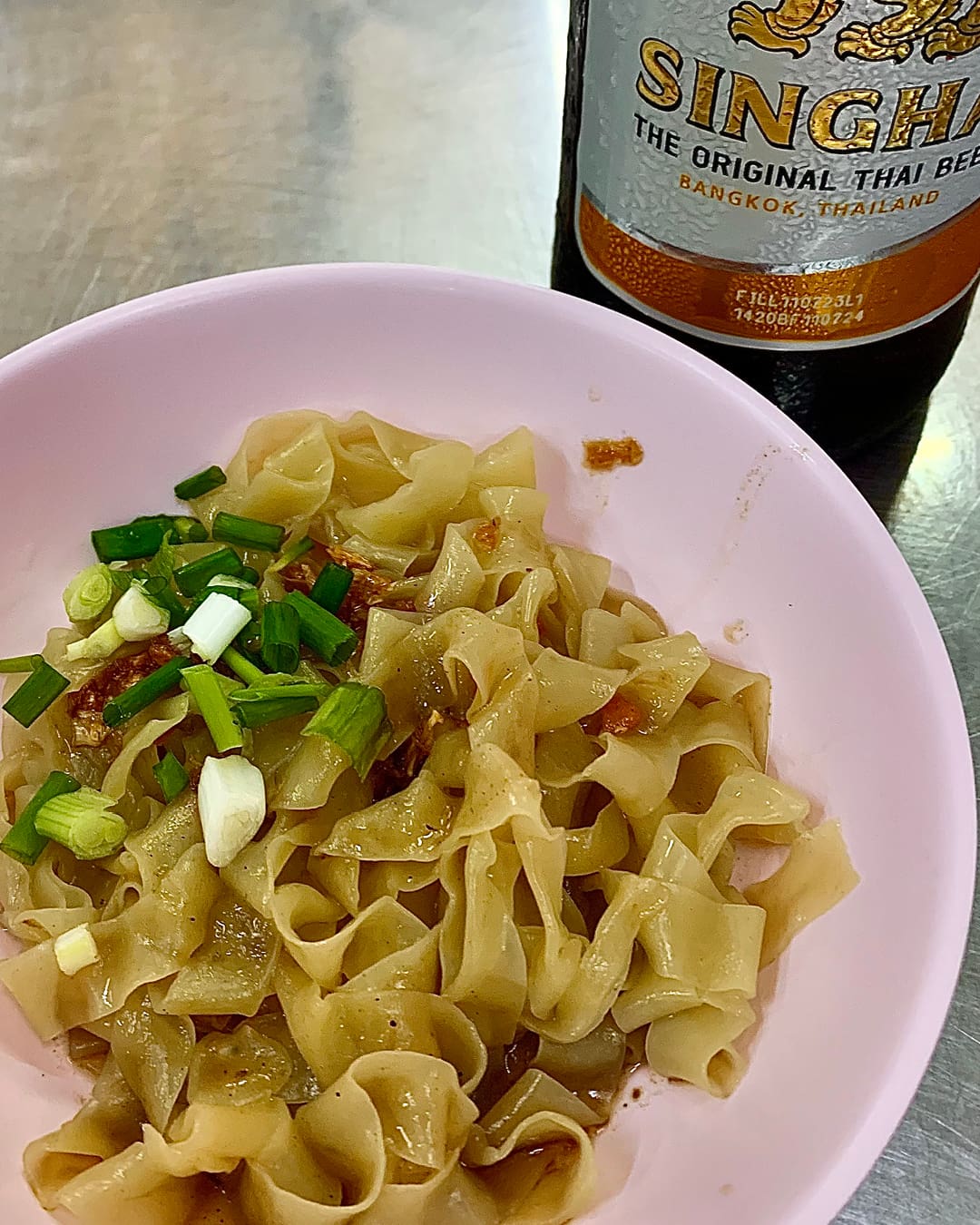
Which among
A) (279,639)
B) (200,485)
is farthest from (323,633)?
(200,485)

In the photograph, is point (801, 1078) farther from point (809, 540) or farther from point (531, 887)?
point (809, 540)

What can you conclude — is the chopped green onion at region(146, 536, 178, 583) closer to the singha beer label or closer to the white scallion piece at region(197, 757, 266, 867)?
the white scallion piece at region(197, 757, 266, 867)

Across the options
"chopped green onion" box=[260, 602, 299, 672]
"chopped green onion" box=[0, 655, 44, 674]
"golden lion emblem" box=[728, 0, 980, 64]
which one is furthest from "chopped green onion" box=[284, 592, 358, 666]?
"golden lion emblem" box=[728, 0, 980, 64]

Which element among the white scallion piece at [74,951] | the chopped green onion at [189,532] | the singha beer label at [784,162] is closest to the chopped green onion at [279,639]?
the chopped green onion at [189,532]

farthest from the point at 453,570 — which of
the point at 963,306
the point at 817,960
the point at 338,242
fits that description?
the point at 338,242

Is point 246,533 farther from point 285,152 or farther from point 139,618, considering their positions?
point 285,152

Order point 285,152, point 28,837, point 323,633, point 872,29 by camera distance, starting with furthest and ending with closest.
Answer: point 285,152 → point 323,633 → point 28,837 → point 872,29

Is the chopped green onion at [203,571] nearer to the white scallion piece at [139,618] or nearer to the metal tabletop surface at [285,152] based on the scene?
the white scallion piece at [139,618]
